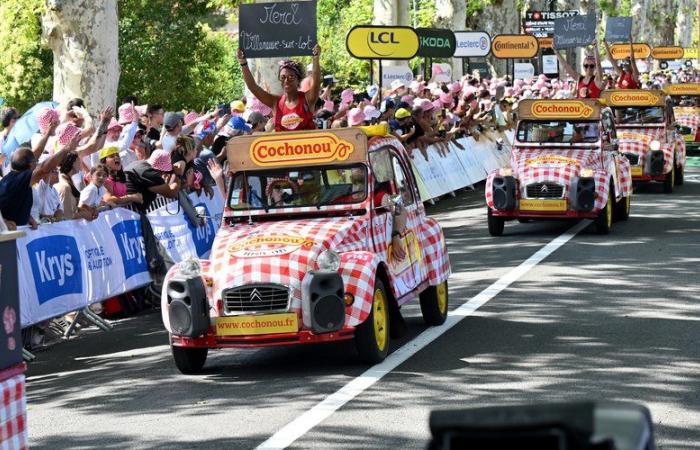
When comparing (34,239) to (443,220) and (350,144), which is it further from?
(443,220)

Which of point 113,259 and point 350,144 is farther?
point 113,259

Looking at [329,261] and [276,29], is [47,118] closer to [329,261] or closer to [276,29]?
[329,261]

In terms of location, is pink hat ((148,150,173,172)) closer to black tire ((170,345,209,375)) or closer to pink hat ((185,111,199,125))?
pink hat ((185,111,199,125))

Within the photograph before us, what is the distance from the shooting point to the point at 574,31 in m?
41.4

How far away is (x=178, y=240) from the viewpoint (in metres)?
16.1

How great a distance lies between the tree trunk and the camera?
750 inches

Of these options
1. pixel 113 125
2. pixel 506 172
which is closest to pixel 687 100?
pixel 506 172

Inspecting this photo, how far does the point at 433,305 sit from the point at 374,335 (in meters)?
1.89

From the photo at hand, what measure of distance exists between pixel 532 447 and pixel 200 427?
5.72 m

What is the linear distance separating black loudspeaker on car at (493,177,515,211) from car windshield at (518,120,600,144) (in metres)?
1.51

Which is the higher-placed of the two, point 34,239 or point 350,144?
point 350,144

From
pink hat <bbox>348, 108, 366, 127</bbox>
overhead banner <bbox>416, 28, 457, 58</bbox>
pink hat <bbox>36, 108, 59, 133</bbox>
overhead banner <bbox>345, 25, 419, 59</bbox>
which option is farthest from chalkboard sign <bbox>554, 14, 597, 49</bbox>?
pink hat <bbox>36, 108, 59, 133</bbox>

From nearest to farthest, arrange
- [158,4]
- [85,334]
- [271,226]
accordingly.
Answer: [271,226] → [85,334] → [158,4]

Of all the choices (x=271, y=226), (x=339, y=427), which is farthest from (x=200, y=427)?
(x=271, y=226)
